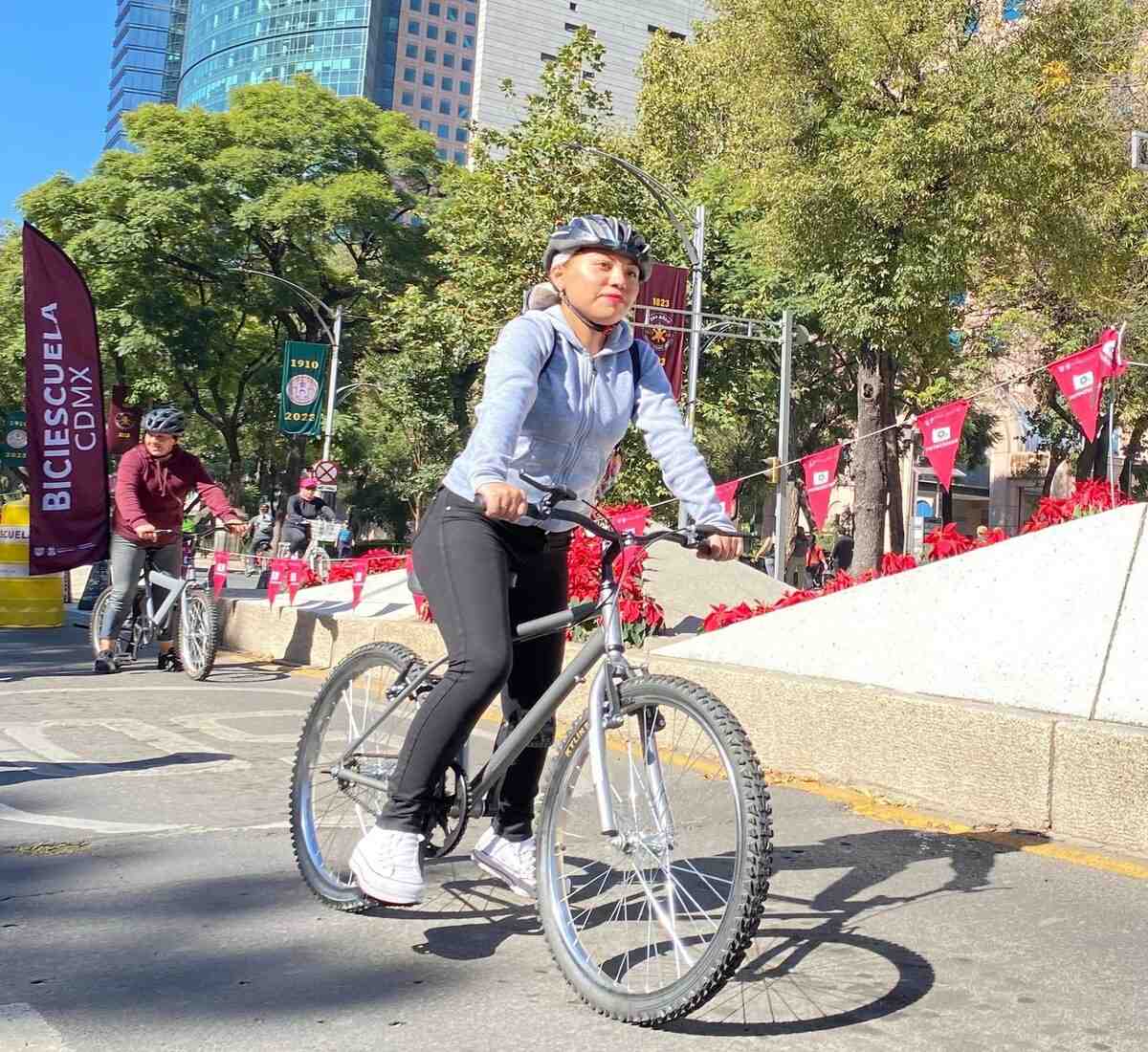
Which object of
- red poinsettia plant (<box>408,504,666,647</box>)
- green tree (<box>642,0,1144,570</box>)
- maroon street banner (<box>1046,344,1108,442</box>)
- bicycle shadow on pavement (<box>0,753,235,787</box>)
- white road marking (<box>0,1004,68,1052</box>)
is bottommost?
bicycle shadow on pavement (<box>0,753,235,787</box>)

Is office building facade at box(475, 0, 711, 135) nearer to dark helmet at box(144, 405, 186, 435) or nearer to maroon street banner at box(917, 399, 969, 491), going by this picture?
maroon street banner at box(917, 399, 969, 491)

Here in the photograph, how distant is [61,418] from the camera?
10953 mm

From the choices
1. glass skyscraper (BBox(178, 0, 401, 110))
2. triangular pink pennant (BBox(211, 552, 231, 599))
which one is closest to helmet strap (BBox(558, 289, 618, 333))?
triangular pink pennant (BBox(211, 552, 231, 599))

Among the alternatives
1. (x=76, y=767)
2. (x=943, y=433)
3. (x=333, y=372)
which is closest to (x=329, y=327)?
(x=333, y=372)

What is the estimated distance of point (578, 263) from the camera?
11.3 ft

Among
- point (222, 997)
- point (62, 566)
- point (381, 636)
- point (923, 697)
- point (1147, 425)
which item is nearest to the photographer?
point (222, 997)

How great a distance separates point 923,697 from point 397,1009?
118 inches

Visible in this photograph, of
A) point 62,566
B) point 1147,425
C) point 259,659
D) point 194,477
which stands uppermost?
point 1147,425

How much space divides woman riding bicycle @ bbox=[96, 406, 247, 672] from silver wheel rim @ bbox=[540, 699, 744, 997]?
700cm

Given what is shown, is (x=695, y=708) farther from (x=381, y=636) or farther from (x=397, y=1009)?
(x=381, y=636)

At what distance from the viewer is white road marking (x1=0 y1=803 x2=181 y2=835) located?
4.86 meters

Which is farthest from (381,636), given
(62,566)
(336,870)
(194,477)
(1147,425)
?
(1147,425)

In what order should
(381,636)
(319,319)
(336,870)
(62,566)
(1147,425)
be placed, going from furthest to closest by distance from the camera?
(319,319)
(1147,425)
(62,566)
(381,636)
(336,870)

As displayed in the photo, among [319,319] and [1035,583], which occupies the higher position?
[319,319]
